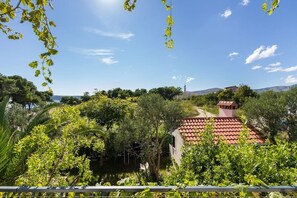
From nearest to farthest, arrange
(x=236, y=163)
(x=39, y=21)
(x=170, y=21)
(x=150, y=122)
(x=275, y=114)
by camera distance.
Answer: (x=170, y=21) < (x=39, y=21) < (x=236, y=163) < (x=275, y=114) < (x=150, y=122)

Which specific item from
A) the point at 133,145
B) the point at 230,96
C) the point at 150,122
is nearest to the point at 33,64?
the point at 150,122

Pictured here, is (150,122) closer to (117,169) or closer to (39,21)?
(117,169)

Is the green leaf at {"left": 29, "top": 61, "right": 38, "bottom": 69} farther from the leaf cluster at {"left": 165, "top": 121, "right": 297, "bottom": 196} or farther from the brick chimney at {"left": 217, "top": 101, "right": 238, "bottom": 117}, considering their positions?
the brick chimney at {"left": 217, "top": 101, "right": 238, "bottom": 117}

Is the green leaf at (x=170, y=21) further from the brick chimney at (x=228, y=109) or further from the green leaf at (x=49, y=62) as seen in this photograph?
the brick chimney at (x=228, y=109)

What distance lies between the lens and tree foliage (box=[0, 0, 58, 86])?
196 centimetres

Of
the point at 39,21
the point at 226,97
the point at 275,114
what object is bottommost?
the point at 275,114

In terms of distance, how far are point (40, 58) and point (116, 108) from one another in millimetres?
17417

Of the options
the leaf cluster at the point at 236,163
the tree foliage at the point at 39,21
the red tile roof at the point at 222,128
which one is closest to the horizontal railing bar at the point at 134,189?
the leaf cluster at the point at 236,163

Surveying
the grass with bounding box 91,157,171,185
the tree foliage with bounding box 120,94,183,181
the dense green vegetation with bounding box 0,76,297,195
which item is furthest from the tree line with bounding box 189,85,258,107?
the grass with bounding box 91,157,171,185

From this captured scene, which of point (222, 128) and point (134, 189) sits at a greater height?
point (134, 189)

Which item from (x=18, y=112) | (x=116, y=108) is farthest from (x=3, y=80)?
(x=18, y=112)

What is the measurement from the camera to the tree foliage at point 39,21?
1963 mm

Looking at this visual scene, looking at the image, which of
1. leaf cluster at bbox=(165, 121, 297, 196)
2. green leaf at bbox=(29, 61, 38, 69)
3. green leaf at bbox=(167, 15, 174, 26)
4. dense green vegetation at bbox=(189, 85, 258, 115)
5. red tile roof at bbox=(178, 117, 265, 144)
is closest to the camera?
green leaf at bbox=(167, 15, 174, 26)

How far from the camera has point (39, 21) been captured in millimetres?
2029
